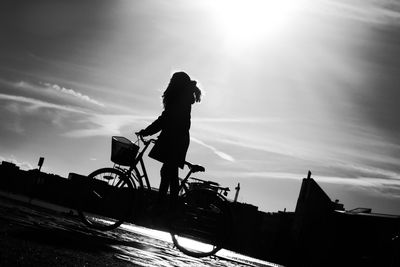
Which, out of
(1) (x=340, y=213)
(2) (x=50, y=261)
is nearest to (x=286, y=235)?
(1) (x=340, y=213)

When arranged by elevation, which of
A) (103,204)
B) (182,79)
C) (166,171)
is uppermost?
(182,79)

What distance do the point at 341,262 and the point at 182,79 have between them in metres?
21.2

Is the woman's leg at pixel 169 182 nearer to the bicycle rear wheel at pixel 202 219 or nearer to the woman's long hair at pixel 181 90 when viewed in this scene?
the bicycle rear wheel at pixel 202 219

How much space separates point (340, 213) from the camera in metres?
25.1

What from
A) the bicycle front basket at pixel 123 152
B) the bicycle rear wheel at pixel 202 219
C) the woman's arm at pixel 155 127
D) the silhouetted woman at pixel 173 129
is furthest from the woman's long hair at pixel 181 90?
the bicycle rear wheel at pixel 202 219

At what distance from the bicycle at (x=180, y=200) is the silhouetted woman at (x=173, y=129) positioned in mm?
158

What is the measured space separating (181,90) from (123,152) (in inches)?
50.5

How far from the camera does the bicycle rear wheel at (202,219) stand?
17.5 ft

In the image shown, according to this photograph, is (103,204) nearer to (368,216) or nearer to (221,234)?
(221,234)

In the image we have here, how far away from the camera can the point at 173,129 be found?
18.1 feet

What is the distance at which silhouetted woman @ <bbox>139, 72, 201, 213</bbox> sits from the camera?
17.8 ft

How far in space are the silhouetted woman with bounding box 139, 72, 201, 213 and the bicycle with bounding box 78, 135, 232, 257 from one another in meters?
0.16

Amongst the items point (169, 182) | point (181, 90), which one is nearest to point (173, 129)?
point (181, 90)

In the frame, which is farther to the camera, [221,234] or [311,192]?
[311,192]
